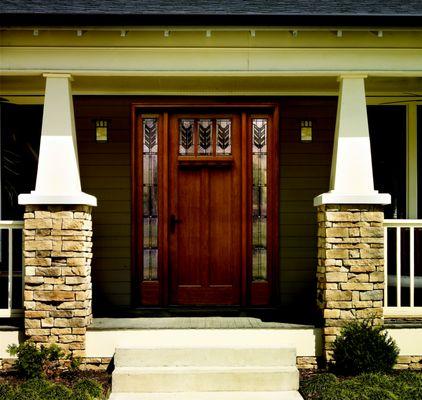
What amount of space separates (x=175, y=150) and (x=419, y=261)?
3.11 metres

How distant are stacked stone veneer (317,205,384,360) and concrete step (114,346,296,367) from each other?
664mm

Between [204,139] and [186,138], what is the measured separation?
22 cm

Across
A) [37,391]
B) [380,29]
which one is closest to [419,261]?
[380,29]

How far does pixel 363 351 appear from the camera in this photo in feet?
19.0

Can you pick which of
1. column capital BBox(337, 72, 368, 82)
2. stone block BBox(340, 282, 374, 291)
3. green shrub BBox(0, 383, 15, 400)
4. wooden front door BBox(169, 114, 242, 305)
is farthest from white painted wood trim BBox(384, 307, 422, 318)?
green shrub BBox(0, 383, 15, 400)

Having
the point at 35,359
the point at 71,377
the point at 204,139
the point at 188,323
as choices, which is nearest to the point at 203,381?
the point at 188,323

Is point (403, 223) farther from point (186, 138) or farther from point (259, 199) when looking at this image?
point (186, 138)

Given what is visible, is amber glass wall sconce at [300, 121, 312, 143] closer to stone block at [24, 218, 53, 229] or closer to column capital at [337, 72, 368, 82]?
column capital at [337, 72, 368, 82]

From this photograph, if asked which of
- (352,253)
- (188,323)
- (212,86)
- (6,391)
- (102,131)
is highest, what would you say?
(212,86)

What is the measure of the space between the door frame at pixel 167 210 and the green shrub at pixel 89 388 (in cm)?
203

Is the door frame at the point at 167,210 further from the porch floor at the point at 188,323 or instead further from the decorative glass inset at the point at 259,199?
the porch floor at the point at 188,323

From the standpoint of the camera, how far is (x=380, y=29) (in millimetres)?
6113

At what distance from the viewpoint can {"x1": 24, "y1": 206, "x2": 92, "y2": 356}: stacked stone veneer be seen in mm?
6098

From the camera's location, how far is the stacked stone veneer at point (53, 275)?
20.0 feet
